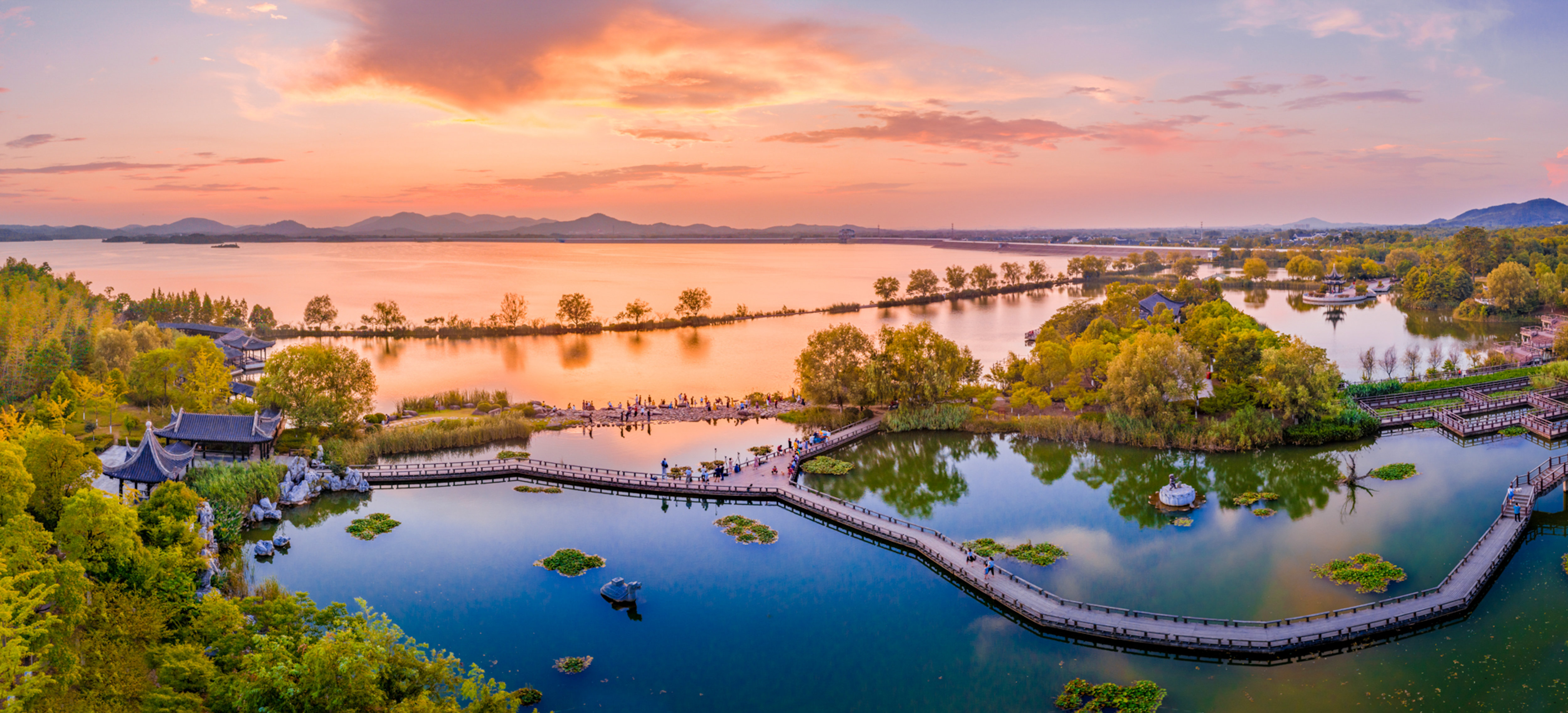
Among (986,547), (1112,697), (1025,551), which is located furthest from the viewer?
(986,547)

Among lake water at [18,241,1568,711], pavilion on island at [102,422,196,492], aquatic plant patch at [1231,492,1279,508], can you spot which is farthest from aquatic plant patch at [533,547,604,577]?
aquatic plant patch at [1231,492,1279,508]

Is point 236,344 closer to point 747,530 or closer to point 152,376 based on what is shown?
point 152,376

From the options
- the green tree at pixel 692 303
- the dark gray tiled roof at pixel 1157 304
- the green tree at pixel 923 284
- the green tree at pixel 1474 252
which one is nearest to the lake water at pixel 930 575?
the dark gray tiled roof at pixel 1157 304

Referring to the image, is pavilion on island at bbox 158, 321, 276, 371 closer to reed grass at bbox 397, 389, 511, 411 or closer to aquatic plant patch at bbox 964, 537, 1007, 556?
reed grass at bbox 397, 389, 511, 411

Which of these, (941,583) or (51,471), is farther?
(941,583)

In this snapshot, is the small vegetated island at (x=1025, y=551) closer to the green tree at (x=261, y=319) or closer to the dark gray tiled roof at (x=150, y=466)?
the dark gray tiled roof at (x=150, y=466)

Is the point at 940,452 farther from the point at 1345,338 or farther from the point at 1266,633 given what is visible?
the point at 1345,338

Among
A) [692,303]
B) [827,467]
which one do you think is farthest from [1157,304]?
[692,303]
